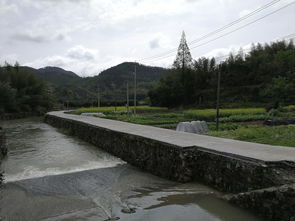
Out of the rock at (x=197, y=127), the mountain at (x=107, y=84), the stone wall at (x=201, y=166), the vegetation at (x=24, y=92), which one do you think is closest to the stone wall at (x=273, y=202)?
the stone wall at (x=201, y=166)

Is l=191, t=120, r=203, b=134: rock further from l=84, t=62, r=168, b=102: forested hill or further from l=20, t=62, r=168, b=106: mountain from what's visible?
l=84, t=62, r=168, b=102: forested hill

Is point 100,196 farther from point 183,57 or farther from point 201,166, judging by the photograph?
point 183,57

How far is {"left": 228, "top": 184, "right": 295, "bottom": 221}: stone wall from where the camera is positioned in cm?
407

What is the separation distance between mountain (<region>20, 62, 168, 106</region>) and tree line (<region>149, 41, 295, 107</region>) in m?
24.7

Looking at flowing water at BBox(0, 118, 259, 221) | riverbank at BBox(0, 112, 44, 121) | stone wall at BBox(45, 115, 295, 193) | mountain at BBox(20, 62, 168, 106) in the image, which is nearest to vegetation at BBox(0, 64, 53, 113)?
riverbank at BBox(0, 112, 44, 121)

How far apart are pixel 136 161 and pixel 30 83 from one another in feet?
123

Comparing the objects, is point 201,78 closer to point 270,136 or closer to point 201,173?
point 270,136

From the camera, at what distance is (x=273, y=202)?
433cm

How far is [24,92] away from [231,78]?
3037 centimetres

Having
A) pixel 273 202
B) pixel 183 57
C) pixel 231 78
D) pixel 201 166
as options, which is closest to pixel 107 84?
pixel 183 57

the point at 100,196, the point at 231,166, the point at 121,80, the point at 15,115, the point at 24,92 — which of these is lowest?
the point at 15,115

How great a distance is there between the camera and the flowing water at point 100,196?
5145mm

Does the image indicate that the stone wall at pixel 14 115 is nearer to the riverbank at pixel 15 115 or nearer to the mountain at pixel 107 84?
the riverbank at pixel 15 115

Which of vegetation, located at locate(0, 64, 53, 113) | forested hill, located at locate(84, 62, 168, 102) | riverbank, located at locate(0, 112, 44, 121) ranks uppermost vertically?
forested hill, located at locate(84, 62, 168, 102)
